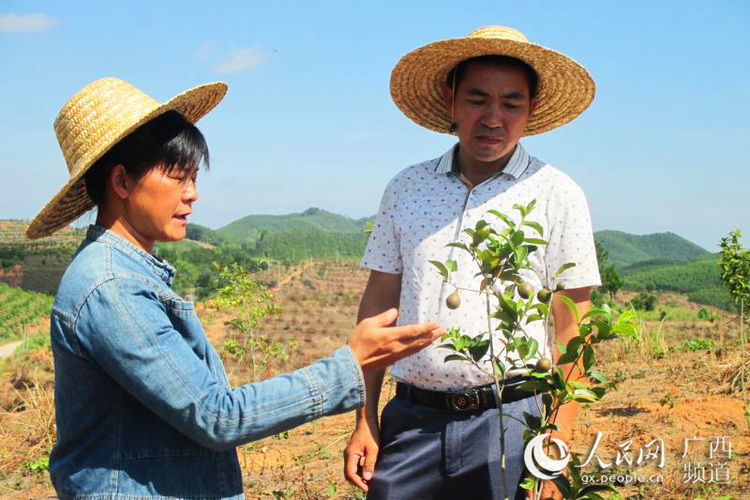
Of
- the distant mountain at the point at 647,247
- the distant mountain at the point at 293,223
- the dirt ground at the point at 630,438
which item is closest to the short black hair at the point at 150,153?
the dirt ground at the point at 630,438

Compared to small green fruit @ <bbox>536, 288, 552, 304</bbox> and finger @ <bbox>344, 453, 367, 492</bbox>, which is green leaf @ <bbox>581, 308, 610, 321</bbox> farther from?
finger @ <bbox>344, 453, 367, 492</bbox>

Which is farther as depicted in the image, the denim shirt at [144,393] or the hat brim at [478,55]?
the hat brim at [478,55]

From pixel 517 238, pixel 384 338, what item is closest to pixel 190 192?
pixel 384 338

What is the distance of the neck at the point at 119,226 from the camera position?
55.4 inches

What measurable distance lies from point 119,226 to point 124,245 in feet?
0.18

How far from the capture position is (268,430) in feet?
4.14

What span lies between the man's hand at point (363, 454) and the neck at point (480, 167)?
759mm

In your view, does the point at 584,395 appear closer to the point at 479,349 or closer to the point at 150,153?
the point at 479,349

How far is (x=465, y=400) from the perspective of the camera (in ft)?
5.81

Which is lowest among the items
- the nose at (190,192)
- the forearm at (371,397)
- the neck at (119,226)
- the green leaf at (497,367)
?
the forearm at (371,397)

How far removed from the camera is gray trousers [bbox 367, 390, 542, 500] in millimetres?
1761

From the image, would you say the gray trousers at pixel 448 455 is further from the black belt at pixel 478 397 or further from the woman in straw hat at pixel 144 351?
the woman in straw hat at pixel 144 351

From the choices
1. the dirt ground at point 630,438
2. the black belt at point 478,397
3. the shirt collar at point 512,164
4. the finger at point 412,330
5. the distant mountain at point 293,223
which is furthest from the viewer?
the distant mountain at point 293,223

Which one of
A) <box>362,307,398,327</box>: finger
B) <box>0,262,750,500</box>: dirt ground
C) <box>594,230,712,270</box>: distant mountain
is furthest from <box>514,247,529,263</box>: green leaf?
<box>594,230,712,270</box>: distant mountain
